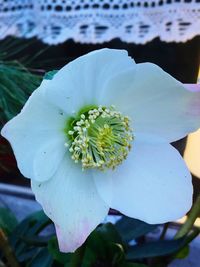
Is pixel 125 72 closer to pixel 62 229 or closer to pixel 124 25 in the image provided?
pixel 62 229

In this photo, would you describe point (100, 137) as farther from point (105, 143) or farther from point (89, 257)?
point (89, 257)

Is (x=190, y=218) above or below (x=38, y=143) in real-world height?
below

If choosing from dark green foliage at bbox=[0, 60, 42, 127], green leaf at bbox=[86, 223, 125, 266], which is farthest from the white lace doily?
green leaf at bbox=[86, 223, 125, 266]

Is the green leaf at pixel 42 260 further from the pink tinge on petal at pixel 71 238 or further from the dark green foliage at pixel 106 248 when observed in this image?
the pink tinge on petal at pixel 71 238

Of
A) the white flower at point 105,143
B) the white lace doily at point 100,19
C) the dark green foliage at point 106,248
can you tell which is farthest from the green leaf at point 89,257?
the white lace doily at point 100,19

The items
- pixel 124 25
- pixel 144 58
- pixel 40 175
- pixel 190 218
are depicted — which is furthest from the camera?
pixel 144 58

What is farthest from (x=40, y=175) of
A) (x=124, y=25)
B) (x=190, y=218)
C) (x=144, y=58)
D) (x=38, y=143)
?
(x=144, y=58)

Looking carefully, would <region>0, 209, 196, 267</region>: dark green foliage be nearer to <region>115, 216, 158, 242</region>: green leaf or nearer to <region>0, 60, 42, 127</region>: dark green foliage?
<region>115, 216, 158, 242</region>: green leaf
